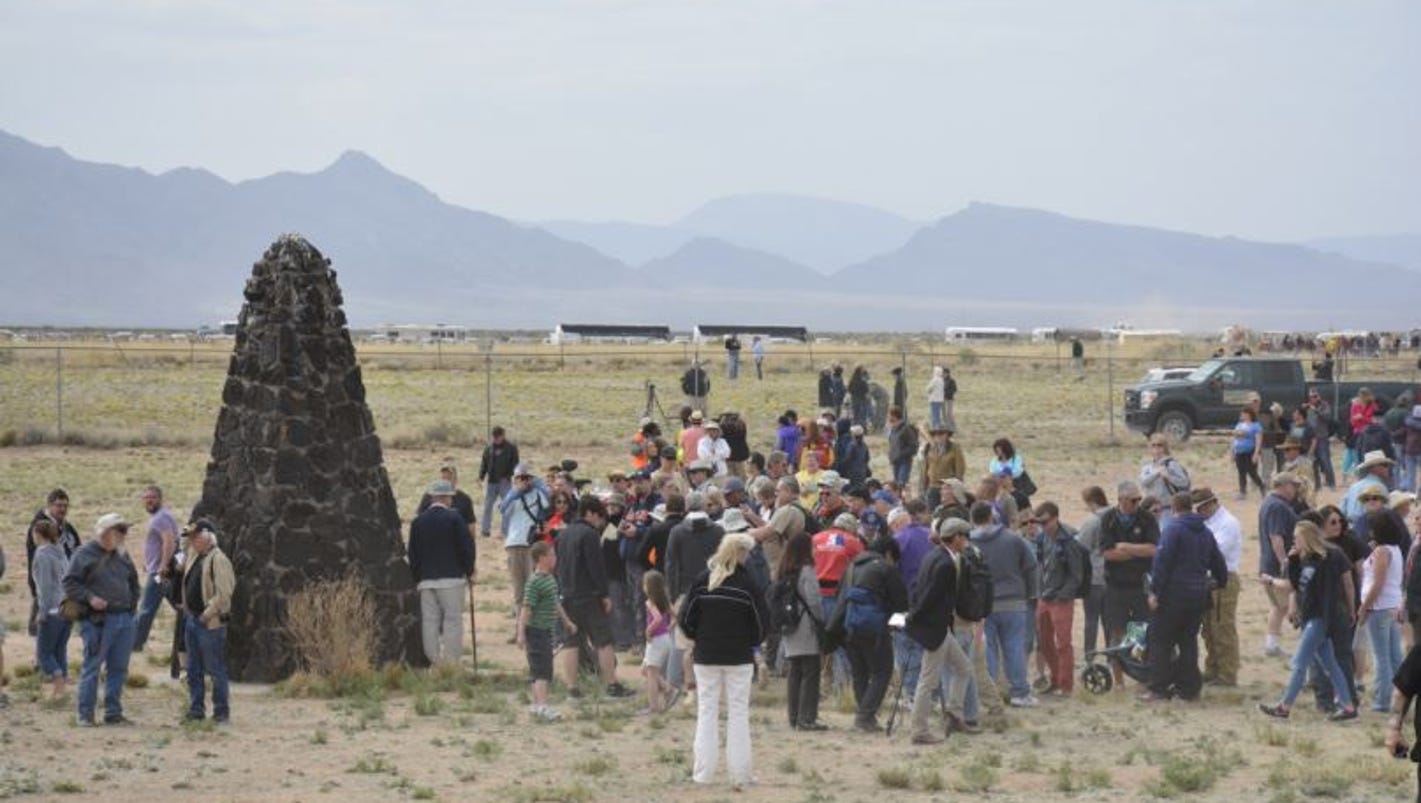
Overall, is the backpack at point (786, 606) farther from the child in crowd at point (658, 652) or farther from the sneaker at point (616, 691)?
the sneaker at point (616, 691)

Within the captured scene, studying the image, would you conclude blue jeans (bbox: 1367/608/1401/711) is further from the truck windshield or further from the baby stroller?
the truck windshield

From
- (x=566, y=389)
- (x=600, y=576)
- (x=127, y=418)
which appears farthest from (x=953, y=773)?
(x=566, y=389)

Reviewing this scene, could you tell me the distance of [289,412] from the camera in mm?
16781

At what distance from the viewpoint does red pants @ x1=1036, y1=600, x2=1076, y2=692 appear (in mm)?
15969

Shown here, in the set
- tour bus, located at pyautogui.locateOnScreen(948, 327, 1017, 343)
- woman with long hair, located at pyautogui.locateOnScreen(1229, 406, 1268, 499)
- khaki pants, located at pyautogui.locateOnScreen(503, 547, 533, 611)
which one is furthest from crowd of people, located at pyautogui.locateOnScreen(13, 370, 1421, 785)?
tour bus, located at pyautogui.locateOnScreen(948, 327, 1017, 343)

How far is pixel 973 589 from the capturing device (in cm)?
1425

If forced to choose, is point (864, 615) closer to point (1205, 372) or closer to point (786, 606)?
point (786, 606)

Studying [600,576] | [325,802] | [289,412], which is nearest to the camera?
[325,802]

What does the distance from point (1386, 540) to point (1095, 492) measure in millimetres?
2308

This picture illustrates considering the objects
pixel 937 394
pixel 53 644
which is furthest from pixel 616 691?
pixel 937 394

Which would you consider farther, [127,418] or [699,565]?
[127,418]

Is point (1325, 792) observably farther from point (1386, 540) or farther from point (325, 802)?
point (325, 802)

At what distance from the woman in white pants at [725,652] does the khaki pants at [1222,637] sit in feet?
15.3

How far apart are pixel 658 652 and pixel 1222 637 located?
429cm
